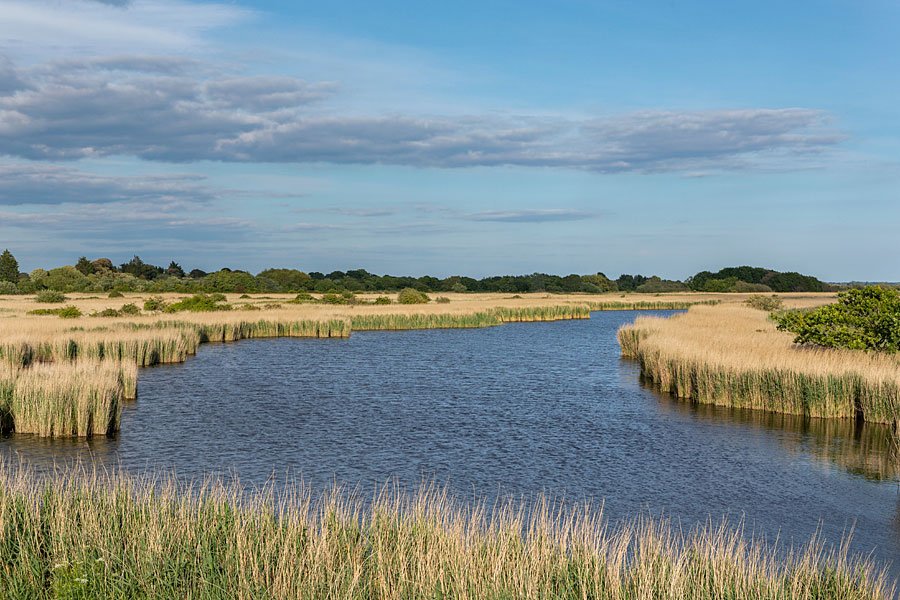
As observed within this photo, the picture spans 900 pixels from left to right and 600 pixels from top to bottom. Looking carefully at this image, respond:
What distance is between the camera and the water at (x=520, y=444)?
13.5 metres

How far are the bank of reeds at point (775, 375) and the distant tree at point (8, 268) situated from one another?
315 ft

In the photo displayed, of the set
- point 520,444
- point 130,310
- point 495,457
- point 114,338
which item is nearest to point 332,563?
point 495,457

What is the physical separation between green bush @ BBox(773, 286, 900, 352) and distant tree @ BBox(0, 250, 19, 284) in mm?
100712

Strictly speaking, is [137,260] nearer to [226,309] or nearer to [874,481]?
[226,309]

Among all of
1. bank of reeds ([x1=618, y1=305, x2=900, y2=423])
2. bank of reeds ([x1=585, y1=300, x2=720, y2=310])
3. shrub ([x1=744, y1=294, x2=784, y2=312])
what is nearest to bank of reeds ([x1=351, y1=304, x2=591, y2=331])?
shrub ([x1=744, y1=294, x2=784, y2=312])

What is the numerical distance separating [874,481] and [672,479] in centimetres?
389

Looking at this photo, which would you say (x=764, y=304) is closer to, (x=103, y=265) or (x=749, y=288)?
(x=749, y=288)

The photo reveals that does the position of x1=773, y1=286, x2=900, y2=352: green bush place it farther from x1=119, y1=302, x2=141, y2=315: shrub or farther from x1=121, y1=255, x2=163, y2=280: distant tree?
x1=121, y1=255, x2=163, y2=280: distant tree

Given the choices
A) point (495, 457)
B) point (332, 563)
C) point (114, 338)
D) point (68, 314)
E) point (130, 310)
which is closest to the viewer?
point (332, 563)

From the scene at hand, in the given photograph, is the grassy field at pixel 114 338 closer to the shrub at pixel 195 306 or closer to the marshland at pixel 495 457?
the marshland at pixel 495 457

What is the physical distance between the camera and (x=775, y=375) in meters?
22.1

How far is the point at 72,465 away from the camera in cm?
1490

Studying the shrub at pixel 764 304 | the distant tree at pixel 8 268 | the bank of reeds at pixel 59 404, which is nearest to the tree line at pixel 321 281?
the distant tree at pixel 8 268

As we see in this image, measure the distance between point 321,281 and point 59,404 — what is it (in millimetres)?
99595
